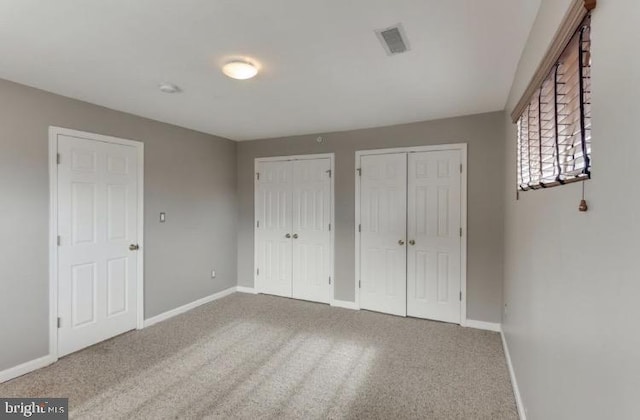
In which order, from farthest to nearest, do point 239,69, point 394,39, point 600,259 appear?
point 239,69 < point 394,39 < point 600,259

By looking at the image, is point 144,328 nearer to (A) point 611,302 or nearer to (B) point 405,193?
(B) point 405,193

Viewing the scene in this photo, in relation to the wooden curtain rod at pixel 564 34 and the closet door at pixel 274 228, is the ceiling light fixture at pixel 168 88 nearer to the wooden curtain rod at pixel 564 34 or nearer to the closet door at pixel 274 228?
the closet door at pixel 274 228

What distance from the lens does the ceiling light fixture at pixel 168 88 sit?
2.65 metres

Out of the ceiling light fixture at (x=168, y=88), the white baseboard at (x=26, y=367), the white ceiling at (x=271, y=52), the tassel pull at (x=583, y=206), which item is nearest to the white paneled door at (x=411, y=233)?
the white ceiling at (x=271, y=52)

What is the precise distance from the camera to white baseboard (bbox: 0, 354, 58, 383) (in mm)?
2507

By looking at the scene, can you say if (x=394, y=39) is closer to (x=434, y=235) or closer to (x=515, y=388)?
(x=434, y=235)

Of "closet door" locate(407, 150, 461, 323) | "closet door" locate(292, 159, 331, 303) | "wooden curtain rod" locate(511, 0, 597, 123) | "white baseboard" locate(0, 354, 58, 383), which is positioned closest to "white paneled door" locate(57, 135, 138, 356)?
"white baseboard" locate(0, 354, 58, 383)

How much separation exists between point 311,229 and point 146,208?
2098 millimetres

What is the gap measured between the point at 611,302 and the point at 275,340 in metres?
2.95

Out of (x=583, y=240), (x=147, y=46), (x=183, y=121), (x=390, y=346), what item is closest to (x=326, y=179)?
(x=183, y=121)

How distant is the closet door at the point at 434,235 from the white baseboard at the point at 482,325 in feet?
0.37

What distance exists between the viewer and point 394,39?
1.92 meters

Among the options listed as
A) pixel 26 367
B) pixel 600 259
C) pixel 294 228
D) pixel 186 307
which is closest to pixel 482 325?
pixel 294 228

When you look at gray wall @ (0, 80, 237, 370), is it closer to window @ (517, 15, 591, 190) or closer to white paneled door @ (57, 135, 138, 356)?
white paneled door @ (57, 135, 138, 356)
